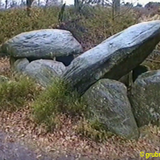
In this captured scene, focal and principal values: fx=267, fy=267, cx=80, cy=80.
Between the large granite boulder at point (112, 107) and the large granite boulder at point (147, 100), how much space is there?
24cm

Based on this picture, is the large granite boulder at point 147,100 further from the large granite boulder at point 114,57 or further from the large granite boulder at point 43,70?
the large granite boulder at point 43,70

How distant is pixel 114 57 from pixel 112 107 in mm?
864

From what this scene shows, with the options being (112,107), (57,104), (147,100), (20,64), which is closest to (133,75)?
(147,100)

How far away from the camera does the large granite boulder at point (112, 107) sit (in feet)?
13.6

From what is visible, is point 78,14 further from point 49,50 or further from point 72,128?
point 72,128

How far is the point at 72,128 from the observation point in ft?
14.3

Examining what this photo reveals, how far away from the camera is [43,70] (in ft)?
20.3

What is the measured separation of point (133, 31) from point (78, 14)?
18.9 ft

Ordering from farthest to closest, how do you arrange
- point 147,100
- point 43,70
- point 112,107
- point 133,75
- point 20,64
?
1. point 20,64
2. point 43,70
3. point 133,75
4. point 147,100
5. point 112,107

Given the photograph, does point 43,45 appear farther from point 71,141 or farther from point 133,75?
point 71,141

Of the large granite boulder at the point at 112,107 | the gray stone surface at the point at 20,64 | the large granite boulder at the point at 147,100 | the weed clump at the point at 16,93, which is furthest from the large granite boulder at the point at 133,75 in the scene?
the gray stone surface at the point at 20,64

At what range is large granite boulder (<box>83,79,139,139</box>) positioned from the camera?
163 inches

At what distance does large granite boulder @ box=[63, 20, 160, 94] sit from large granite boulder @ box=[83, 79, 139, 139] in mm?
199

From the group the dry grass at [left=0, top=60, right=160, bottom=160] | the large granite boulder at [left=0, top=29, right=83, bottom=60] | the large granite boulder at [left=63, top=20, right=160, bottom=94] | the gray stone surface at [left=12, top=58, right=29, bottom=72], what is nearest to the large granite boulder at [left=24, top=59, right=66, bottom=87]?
the gray stone surface at [left=12, top=58, right=29, bottom=72]
